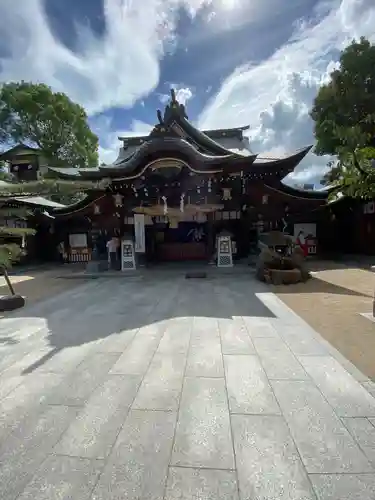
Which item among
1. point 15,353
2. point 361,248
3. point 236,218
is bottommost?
point 15,353

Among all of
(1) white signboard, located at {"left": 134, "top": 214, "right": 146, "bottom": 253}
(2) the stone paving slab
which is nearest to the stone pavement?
(2) the stone paving slab

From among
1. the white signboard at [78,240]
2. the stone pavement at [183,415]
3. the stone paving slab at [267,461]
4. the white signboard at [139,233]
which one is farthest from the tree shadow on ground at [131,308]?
the white signboard at [78,240]

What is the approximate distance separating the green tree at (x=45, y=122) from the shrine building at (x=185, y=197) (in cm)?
1341

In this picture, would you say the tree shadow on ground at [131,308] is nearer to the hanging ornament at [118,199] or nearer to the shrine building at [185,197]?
the shrine building at [185,197]

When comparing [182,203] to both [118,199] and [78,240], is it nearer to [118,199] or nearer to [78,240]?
[118,199]

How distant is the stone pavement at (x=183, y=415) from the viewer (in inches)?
70.6

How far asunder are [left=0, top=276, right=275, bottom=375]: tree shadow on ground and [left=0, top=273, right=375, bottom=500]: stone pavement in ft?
0.24

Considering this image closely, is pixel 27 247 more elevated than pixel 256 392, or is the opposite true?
pixel 27 247

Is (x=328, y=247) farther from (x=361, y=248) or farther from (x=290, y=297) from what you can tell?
(x=290, y=297)

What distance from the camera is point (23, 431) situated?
91.9 inches

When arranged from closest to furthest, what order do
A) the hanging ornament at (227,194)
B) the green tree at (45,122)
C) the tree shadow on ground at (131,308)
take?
the tree shadow on ground at (131,308) → the hanging ornament at (227,194) → the green tree at (45,122)

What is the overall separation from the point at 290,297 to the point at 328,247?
449 inches

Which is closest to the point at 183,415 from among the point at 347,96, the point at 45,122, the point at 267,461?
the point at 267,461

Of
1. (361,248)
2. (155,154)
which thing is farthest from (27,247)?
(361,248)
